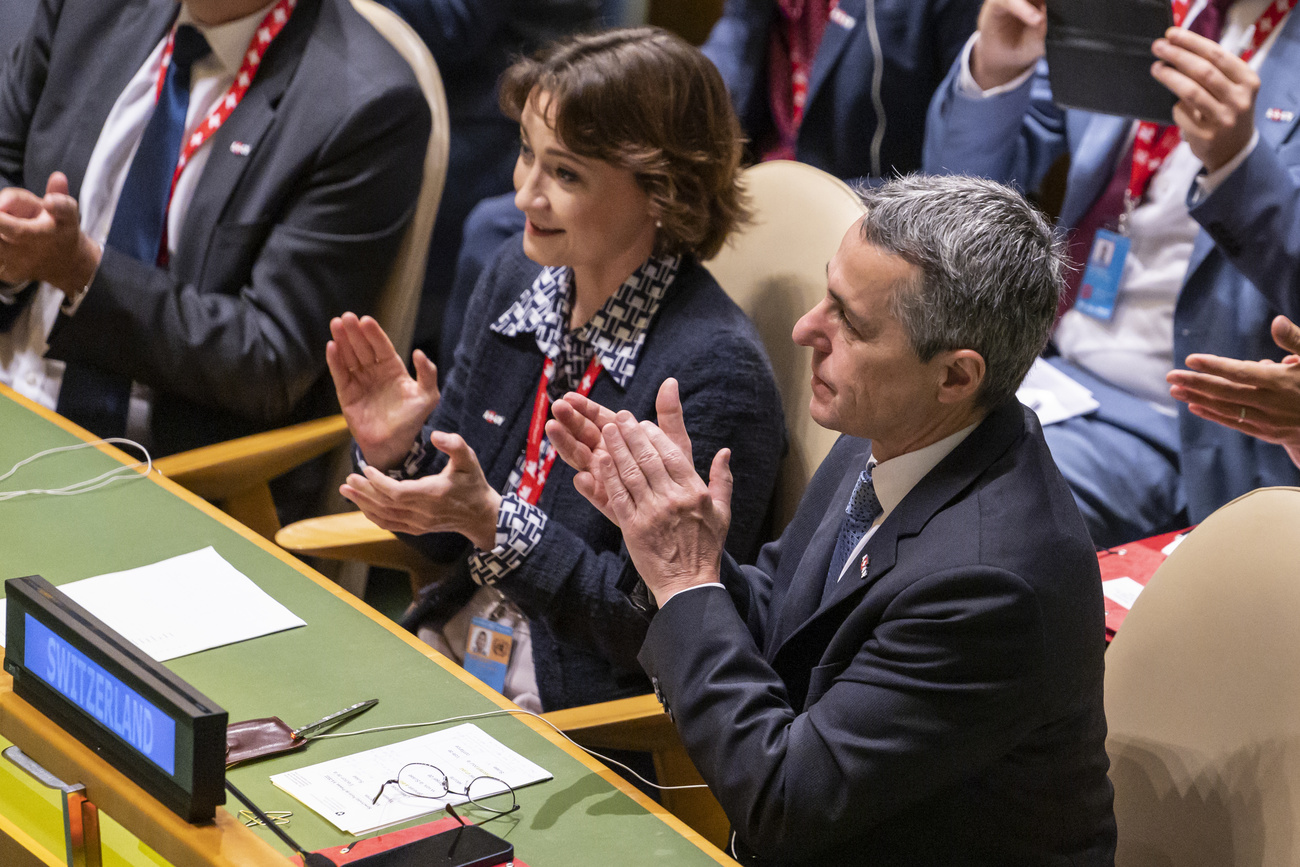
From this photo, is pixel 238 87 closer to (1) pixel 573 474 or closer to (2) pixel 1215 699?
(1) pixel 573 474

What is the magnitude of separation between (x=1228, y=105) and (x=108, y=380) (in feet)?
6.50

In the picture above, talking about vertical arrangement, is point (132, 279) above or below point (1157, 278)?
below

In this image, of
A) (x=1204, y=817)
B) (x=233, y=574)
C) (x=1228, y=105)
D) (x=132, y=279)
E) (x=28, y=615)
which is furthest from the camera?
(x=132, y=279)

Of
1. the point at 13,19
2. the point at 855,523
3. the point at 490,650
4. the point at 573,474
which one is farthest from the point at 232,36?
the point at 855,523

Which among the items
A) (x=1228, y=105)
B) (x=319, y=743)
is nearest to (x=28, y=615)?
(x=319, y=743)

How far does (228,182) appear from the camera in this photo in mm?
2432

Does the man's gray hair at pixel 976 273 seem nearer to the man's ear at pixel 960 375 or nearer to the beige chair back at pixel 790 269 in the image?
the man's ear at pixel 960 375

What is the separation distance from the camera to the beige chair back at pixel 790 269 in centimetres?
205

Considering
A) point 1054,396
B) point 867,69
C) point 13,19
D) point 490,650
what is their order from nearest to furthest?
1. point 490,650
2. point 1054,396
3. point 13,19
4. point 867,69

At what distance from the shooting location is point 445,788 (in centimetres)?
137

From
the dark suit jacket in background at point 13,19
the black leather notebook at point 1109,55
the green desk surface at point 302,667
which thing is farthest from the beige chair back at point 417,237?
the black leather notebook at point 1109,55

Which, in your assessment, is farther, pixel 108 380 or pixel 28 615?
pixel 108 380

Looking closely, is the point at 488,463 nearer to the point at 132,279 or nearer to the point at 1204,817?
the point at 132,279

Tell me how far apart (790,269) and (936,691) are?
0.97 m
